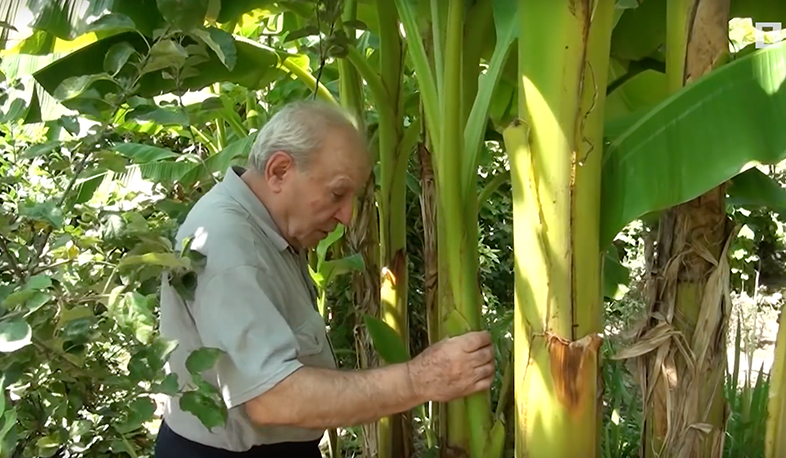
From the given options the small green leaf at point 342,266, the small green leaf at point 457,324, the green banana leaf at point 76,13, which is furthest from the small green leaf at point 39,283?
the small green leaf at point 342,266

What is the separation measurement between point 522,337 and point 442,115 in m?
0.39

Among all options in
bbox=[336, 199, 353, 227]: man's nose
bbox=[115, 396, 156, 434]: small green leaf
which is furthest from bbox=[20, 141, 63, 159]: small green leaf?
bbox=[336, 199, 353, 227]: man's nose

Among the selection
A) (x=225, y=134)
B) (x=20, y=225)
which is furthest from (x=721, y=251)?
(x=225, y=134)

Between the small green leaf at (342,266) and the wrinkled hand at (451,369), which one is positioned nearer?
the wrinkled hand at (451,369)

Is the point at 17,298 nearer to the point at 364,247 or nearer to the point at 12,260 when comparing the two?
the point at 12,260

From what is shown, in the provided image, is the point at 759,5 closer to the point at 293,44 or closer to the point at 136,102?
the point at 136,102

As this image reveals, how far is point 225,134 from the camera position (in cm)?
268

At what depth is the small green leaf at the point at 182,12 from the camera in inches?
34.7

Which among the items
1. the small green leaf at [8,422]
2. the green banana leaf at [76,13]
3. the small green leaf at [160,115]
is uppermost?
the green banana leaf at [76,13]

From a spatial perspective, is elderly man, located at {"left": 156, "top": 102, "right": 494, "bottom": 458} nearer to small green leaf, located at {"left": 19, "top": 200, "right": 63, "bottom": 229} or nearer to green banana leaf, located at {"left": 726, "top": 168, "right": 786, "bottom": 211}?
small green leaf, located at {"left": 19, "top": 200, "right": 63, "bottom": 229}

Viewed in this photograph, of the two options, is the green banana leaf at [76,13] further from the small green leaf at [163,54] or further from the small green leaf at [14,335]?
the small green leaf at [14,335]

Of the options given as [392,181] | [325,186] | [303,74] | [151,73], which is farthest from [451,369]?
[303,74]

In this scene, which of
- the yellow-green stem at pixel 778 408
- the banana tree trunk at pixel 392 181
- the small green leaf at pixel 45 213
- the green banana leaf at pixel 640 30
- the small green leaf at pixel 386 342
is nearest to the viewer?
the small green leaf at pixel 45 213

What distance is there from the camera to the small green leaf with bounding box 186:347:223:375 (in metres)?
0.69
